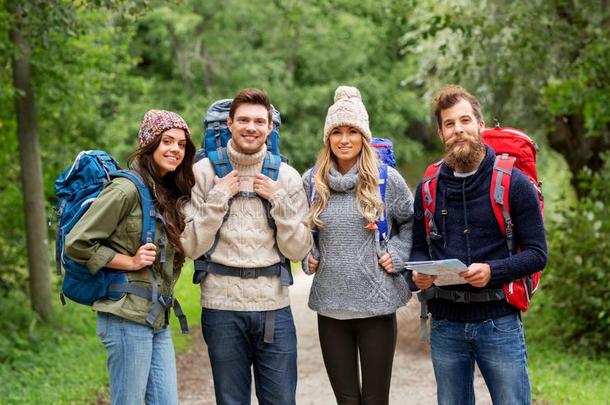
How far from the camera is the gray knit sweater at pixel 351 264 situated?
4.50 m

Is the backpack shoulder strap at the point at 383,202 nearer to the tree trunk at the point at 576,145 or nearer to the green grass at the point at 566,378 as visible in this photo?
the green grass at the point at 566,378

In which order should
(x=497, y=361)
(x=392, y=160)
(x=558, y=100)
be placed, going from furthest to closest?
(x=558, y=100) < (x=392, y=160) < (x=497, y=361)

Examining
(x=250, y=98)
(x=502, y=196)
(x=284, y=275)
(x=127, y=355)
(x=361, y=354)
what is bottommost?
(x=361, y=354)

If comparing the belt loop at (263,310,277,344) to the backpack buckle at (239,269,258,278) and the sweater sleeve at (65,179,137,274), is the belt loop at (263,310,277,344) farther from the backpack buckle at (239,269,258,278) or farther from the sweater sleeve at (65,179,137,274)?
the sweater sleeve at (65,179,137,274)

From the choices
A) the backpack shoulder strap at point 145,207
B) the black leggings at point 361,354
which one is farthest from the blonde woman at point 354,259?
the backpack shoulder strap at point 145,207

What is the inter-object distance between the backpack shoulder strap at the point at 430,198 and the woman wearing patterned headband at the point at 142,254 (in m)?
1.21

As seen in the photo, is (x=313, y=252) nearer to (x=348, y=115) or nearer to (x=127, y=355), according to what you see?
(x=348, y=115)

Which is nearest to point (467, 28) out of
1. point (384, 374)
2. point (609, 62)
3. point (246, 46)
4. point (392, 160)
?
point (609, 62)

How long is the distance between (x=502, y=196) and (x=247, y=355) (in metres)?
1.54

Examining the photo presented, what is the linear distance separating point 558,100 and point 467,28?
132 cm

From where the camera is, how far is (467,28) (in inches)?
395

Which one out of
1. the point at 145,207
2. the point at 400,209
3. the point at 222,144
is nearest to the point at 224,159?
the point at 222,144

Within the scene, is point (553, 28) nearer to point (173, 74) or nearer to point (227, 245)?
point (227, 245)

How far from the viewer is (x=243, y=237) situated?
441 cm
